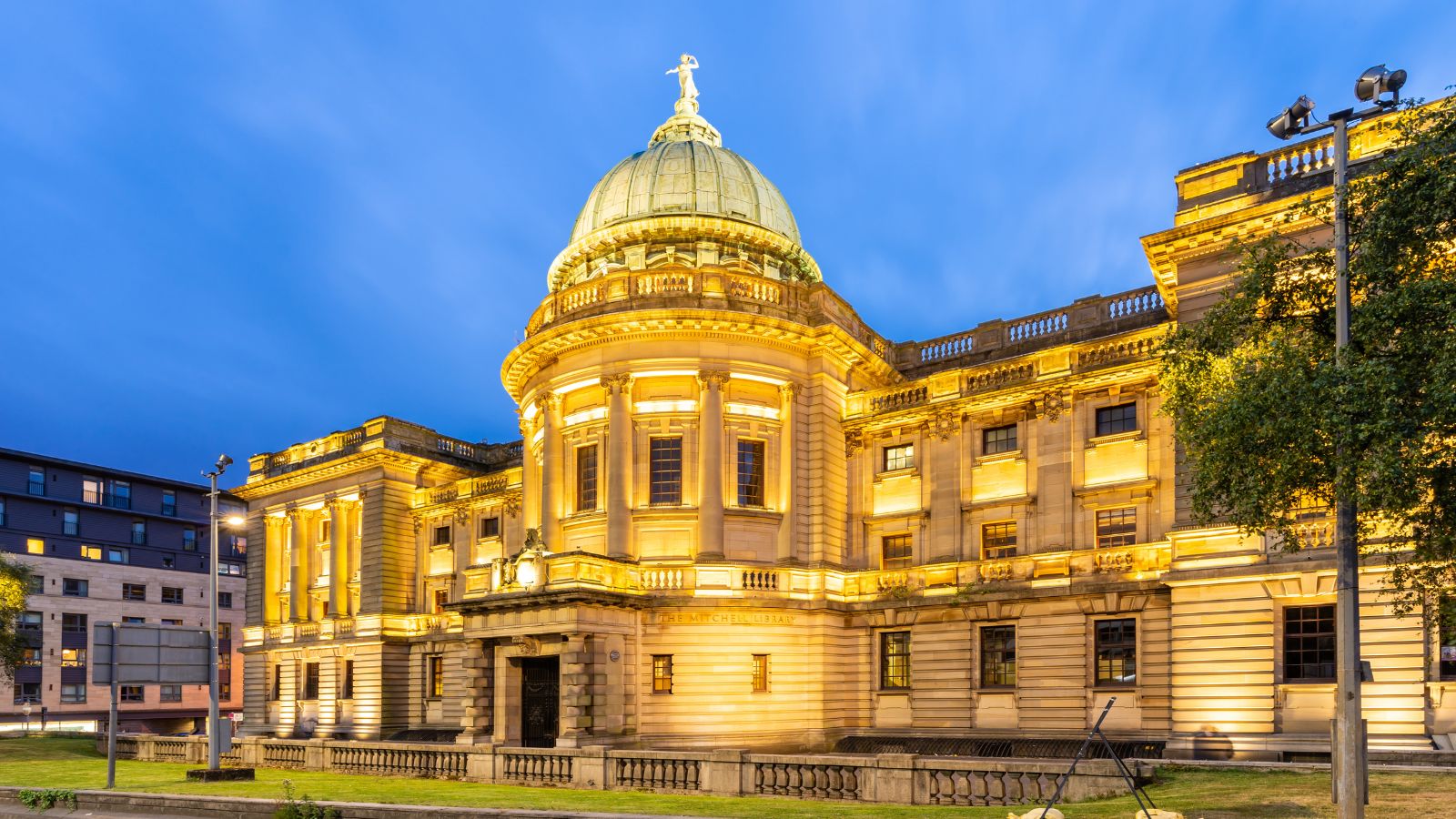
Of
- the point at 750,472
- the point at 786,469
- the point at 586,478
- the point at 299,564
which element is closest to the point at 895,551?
the point at 786,469

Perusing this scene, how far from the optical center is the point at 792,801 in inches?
910

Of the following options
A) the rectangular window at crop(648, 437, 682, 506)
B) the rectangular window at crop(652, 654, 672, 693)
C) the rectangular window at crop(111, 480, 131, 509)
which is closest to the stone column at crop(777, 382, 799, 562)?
the rectangular window at crop(648, 437, 682, 506)

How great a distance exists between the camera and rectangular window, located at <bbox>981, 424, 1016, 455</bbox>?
3953 centimetres

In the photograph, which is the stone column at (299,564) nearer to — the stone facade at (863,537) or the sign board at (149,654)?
the stone facade at (863,537)

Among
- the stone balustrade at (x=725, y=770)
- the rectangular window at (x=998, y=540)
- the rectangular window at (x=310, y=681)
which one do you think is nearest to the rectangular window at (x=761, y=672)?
the rectangular window at (x=998, y=540)

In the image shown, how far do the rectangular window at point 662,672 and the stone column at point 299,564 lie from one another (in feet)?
101

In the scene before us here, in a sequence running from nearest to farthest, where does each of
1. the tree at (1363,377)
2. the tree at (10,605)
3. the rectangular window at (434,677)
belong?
the tree at (1363,377) → the tree at (10,605) → the rectangular window at (434,677)

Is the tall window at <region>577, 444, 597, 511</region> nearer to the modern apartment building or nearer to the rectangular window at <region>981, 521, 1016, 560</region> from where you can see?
the rectangular window at <region>981, 521, 1016, 560</region>

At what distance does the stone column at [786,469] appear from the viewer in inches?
1604

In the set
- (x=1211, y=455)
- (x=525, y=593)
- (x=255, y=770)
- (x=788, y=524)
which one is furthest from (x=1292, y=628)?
(x=255, y=770)

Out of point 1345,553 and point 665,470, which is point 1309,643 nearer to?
point 1345,553

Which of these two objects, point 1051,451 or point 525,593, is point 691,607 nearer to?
point 525,593

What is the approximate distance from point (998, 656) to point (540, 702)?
16.1 meters

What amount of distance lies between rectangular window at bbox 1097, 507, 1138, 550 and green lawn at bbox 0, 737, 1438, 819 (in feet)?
43.6
